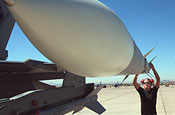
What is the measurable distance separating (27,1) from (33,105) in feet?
4.69

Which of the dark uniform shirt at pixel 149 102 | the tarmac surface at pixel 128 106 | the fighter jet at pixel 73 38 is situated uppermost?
the fighter jet at pixel 73 38

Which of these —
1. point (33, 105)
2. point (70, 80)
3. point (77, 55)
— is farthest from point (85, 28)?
point (70, 80)

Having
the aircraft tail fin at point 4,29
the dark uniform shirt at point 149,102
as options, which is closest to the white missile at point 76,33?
the dark uniform shirt at point 149,102

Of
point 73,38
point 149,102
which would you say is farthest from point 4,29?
point 149,102

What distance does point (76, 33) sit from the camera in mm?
1933

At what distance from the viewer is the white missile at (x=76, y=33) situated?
1.83 m

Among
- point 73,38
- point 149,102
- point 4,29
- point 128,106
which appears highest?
point 4,29

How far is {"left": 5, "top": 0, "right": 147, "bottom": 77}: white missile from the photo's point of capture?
183 centimetres

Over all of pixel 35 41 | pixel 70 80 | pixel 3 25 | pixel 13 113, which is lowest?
pixel 13 113

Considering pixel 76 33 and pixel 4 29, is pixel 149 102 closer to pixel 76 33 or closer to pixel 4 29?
pixel 76 33

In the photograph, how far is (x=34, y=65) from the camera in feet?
8.39

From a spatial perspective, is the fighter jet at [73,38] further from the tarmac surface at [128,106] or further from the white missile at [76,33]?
the tarmac surface at [128,106]

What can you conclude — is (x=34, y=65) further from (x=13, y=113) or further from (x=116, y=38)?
(x=116, y=38)

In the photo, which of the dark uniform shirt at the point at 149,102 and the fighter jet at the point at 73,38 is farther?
the dark uniform shirt at the point at 149,102
